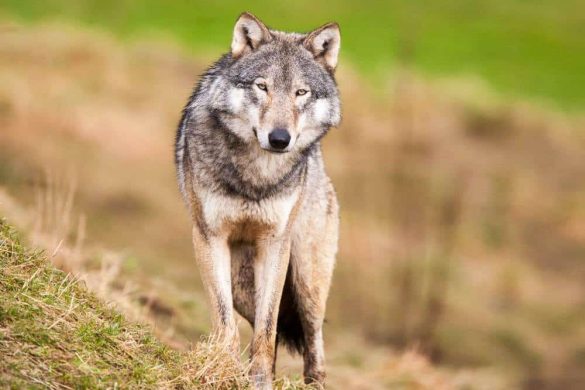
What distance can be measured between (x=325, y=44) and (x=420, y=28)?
21.1 meters

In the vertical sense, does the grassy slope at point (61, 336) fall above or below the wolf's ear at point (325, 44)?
below

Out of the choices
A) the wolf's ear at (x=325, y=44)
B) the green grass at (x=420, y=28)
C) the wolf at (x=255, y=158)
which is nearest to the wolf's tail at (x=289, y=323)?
the wolf at (x=255, y=158)

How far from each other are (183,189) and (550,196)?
53.7 feet

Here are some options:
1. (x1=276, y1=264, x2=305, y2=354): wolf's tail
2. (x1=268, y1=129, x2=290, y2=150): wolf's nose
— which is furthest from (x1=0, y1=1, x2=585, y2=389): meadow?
(x1=268, y1=129, x2=290, y2=150): wolf's nose

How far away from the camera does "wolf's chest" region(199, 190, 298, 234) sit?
7.43 m

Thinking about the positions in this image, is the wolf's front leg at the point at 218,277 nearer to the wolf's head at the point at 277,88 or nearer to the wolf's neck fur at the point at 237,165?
the wolf's neck fur at the point at 237,165

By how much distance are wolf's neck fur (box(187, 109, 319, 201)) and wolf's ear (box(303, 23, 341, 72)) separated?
2.37ft

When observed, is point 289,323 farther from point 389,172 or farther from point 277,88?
point 389,172

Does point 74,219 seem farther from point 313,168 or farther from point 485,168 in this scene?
point 485,168

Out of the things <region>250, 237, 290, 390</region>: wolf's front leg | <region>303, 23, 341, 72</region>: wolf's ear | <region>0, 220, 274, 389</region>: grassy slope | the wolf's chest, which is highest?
<region>303, 23, 341, 72</region>: wolf's ear

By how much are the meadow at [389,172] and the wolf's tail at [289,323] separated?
313 cm

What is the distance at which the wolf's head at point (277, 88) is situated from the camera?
7.24 metres

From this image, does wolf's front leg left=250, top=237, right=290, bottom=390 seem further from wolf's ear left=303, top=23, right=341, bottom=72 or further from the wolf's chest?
wolf's ear left=303, top=23, right=341, bottom=72

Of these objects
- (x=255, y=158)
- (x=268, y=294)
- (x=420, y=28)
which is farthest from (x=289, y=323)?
(x=420, y=28)
